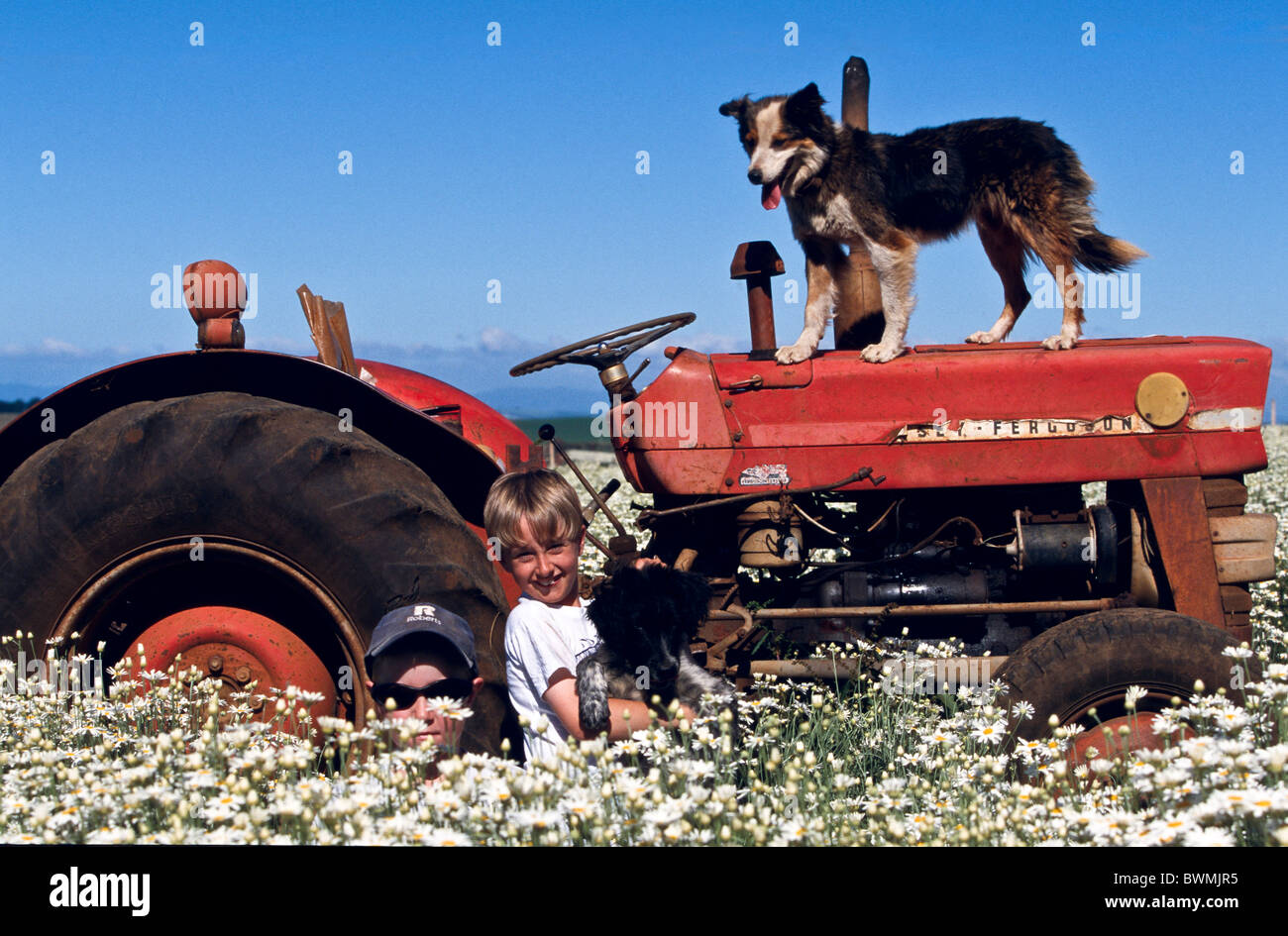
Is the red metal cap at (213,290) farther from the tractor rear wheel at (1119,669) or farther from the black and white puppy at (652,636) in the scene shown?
the tractor rear wheel at (1119,669)

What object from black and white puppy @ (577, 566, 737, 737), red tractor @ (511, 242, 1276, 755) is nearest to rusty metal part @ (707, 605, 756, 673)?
red tractor @ (511, 242, 1276, 755)

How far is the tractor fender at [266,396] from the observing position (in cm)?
358

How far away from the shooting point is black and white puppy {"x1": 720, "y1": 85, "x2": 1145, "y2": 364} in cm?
438

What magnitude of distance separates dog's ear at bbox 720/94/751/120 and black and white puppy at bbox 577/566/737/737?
9.45ft

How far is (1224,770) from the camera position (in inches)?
90.3

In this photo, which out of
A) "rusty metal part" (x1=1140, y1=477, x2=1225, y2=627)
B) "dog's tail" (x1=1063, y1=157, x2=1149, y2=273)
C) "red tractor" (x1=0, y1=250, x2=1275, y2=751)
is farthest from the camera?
"dog's tail" (x1=1063, y1=157, x2=1149, y2=273)

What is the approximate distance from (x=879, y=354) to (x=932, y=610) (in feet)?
3.79

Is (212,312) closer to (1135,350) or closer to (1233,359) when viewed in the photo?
(1135,350)

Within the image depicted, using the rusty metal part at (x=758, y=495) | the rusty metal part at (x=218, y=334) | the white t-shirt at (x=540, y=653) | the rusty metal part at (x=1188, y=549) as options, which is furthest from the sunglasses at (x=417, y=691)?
the rusty metal part at (x=1188, y=549)

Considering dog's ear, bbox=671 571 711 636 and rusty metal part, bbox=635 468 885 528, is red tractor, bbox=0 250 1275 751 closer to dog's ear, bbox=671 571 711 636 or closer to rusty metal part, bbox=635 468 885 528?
rusty metal part, bbox=635 468 885 528

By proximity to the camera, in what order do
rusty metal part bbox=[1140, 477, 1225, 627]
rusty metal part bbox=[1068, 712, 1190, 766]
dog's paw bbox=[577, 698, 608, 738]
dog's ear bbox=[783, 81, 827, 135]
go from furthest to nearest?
dog's ear bbox=[783, 81, 827, 135] → rusty metal part bbox=[1140, 477, 1225, 627] → rusty metal part bbox=[1068, 712, 1190, 766] → dog's paw bbox=[577, 698, 608, 738]
